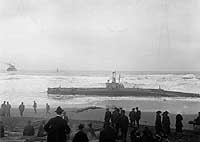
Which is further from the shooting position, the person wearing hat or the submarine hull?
the submarine hull

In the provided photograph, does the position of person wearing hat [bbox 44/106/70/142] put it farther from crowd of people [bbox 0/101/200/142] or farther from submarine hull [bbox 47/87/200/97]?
submarine hull [bbox 47/87/200/97]

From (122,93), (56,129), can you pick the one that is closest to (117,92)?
(122,93)

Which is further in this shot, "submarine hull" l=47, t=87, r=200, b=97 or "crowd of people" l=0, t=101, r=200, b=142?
"submarine hull" l=47, t=87, r=200, b=97

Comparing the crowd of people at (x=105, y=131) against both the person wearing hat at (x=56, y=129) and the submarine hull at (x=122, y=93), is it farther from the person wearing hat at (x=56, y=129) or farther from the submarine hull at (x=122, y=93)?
the submarine hull at (x=122, y=93)

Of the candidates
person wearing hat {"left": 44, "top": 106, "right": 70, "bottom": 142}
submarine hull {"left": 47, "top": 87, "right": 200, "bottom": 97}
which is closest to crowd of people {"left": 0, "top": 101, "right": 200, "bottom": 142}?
person wearing hat {"left": 44, "top": 106, "right": 70, "bottom": 142}

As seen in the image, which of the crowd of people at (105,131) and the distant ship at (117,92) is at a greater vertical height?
the distant ship at (117,92)

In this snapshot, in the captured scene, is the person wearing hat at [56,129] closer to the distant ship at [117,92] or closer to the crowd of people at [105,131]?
the crowd of people at [105,131]

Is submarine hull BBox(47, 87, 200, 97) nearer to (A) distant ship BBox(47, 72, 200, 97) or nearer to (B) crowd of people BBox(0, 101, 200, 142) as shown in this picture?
(A) distant ship BBox(47, 72, 200, 97)

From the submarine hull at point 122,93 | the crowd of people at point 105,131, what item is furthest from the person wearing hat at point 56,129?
the submarine hull at point 122,93

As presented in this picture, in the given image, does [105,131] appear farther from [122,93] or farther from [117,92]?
→ [117,92]

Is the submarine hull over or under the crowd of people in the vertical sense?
over

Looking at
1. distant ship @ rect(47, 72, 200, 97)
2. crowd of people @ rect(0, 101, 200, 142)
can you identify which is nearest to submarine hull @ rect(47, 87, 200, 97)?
distant ship @ rect(47, 72, 200, 97)

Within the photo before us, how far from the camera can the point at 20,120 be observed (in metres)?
22.3

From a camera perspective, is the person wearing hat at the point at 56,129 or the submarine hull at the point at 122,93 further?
the submarine hull at the point at 122,93
